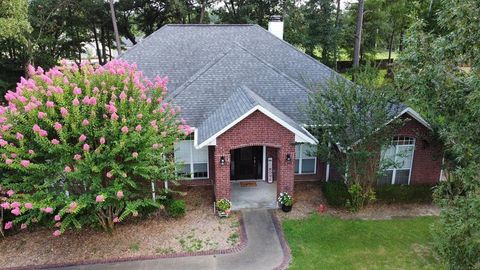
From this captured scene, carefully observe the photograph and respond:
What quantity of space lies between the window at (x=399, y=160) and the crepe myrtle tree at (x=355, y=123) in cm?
156

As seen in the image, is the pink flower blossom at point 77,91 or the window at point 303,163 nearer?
the pink flower blossom at point 77,91

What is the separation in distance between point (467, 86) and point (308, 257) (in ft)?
21.7

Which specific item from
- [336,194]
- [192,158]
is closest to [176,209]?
[192,158]

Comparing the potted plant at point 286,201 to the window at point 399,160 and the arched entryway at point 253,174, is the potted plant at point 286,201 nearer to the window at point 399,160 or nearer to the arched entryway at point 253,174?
the arched entryway at point 253,174

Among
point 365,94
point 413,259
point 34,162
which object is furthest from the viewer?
point 365,94

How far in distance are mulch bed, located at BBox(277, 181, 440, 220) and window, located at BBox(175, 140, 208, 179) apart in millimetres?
4183

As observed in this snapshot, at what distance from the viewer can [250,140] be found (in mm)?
13898

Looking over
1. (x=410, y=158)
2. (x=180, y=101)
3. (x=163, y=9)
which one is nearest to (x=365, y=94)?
(x=410, y=158)

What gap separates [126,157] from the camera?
35.9 feet

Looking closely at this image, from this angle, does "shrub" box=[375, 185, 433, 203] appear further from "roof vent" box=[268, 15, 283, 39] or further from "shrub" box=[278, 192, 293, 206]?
"roof vent" box=[268, 15, 283, 39]

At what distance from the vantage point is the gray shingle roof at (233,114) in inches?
531

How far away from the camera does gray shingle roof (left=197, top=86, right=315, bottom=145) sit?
13484mm

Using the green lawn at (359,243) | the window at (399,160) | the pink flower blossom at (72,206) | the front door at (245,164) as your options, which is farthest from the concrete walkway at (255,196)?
the pink flower blossom at (72,206)

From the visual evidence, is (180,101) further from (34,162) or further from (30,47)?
(30,47)
